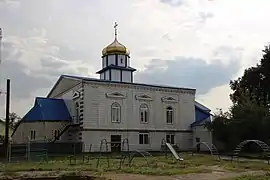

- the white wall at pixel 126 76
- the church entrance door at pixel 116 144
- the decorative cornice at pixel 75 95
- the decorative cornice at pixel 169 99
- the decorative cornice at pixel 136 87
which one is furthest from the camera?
the white wall at pixel 126 76

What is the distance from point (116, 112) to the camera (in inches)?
1871

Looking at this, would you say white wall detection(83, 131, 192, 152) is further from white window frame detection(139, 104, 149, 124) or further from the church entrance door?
white window frame detection(139, 104, 149, 124)

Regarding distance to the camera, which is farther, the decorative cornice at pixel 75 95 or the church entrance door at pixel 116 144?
the church entrance door at pixel 116 144

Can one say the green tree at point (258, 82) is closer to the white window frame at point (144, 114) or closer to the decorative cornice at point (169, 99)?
the decorative cornice at point (169, 99)

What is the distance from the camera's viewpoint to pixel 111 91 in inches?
1863

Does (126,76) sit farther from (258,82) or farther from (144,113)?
(258,82)

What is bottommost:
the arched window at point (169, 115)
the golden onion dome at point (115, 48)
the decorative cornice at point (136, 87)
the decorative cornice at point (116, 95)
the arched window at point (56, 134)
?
the arched window at point (56, 134)

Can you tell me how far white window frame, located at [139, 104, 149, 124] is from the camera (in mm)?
49344

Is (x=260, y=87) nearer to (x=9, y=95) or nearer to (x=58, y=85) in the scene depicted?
(x=58, y=85)

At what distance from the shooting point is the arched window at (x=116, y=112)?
4731 cm

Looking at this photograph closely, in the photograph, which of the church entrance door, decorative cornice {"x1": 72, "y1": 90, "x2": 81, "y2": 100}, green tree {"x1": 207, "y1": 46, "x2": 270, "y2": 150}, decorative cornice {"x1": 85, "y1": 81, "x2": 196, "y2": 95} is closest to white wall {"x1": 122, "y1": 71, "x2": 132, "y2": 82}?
decorative cornice {"x1": 85, "y1": 81, "x2": 196, "y2": 95}

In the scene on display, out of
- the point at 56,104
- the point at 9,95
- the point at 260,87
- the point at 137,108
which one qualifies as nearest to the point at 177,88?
the point at 137,108

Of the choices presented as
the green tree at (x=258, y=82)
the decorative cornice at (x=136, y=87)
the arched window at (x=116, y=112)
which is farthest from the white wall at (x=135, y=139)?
the green tree at (x=258, y=82)

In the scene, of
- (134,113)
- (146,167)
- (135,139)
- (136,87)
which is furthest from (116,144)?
(146,167)
